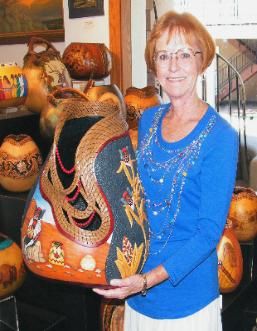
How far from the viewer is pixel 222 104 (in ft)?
11.6

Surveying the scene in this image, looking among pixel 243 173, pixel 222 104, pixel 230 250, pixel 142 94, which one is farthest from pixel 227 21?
pixel 230 250

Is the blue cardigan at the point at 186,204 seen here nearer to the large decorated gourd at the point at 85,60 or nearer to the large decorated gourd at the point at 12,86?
the large decorated gourd at the point at 12,86

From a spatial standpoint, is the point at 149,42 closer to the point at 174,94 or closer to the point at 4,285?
the point at 174,94

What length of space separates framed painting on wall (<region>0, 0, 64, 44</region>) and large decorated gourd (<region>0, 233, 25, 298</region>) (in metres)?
1.87

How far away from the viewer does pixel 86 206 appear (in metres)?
0.80

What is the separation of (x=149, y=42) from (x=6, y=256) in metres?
0.74

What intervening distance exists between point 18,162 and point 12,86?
0.26 metres

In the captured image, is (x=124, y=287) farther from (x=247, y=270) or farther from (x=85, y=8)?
(x=85, y=8)

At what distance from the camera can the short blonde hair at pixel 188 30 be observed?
0.91m

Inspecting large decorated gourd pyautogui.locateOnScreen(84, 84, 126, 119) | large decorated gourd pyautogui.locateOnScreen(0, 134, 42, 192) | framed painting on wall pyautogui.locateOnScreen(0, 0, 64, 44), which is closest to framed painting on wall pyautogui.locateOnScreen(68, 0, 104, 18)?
framed painting on wall pyautogui.locateOnScreen(0, 0, 64, 44)

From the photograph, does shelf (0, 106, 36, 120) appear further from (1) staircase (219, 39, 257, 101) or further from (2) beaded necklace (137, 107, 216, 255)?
(1) staircase (219, 39, 257, 101)

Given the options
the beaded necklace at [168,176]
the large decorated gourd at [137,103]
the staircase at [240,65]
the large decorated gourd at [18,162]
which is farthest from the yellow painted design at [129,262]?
the staircase at [240,65]

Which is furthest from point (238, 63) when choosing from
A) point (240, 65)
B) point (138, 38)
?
point (138, 38)

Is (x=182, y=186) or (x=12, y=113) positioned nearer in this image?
(x=182, y=186)
